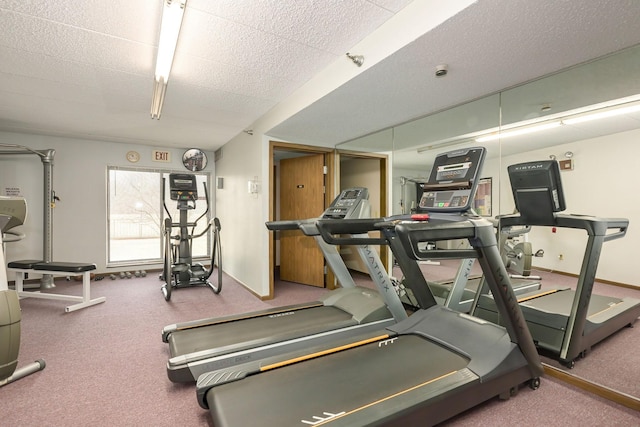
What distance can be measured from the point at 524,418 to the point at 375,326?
121 centimetres

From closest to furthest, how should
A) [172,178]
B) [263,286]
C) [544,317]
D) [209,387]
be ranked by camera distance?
[209,387] → [544,317] → [263,286] → [172,178]

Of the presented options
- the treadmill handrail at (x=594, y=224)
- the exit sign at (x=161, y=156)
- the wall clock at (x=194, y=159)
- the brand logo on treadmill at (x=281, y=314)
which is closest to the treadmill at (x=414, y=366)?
the treadmill handrail at (x=594, y=224)

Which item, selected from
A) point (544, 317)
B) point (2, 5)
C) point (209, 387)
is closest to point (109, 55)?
point (2, 5)

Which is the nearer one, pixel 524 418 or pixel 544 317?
pixel 524 418

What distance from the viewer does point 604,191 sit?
2.35m

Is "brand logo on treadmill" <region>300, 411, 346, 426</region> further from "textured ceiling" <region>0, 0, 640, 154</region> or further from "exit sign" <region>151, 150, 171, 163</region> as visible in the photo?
"exit sign" <region>151, 150, 171, 163</region>

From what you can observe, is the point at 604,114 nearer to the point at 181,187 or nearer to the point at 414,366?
the point at 414,366

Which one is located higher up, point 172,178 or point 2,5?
point 2,5

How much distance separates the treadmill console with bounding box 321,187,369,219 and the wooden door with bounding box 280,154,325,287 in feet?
4.99

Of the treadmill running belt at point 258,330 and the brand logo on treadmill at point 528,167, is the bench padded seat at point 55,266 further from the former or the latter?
the brand logo on treadmill at point 528,167

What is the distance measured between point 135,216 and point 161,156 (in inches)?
49.8

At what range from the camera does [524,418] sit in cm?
171

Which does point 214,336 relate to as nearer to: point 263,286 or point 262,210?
point 263,286

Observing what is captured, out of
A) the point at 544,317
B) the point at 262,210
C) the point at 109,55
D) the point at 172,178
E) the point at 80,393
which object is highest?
the point at 109,55
